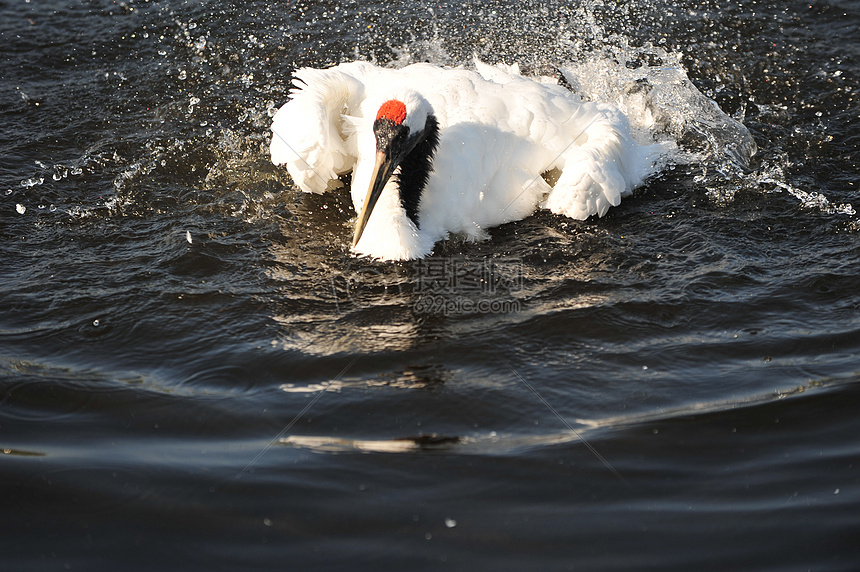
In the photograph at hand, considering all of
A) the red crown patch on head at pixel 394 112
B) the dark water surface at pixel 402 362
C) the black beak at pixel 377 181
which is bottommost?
the dark water surface at pixel 402 362

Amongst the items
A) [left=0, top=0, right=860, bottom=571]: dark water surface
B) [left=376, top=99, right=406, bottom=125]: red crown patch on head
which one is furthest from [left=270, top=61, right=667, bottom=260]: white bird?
[left=0, top=0, right=860, bottom=571]: dark water surface

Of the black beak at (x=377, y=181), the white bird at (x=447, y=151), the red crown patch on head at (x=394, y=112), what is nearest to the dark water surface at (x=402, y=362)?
the white bird at (x=447, y=151)

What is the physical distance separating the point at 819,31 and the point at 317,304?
245 inches

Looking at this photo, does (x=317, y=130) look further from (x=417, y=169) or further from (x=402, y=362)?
(x=402, y=362)

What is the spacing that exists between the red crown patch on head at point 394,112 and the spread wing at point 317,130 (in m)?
0.80

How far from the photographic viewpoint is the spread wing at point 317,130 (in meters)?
5.37

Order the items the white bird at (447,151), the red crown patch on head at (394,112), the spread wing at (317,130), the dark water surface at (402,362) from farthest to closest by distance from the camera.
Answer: the spread wing at (317,130) < the white bird at (447,151) < the red crown patch on head at (394,112) < the dark water surface at (402,362)

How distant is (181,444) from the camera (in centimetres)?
348

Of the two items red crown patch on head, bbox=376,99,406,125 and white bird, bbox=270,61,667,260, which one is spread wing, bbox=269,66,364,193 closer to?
white bird, bbox=270,61,667,260

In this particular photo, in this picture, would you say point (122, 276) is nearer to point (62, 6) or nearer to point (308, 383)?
point (308, 383)

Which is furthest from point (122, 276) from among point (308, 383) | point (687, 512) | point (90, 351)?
point (687, 512)

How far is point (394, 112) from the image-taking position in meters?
4.62

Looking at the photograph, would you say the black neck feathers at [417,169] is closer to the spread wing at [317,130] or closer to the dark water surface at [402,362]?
the dark water surface at [402,362]

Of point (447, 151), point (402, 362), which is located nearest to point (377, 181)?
point (447, 151)
